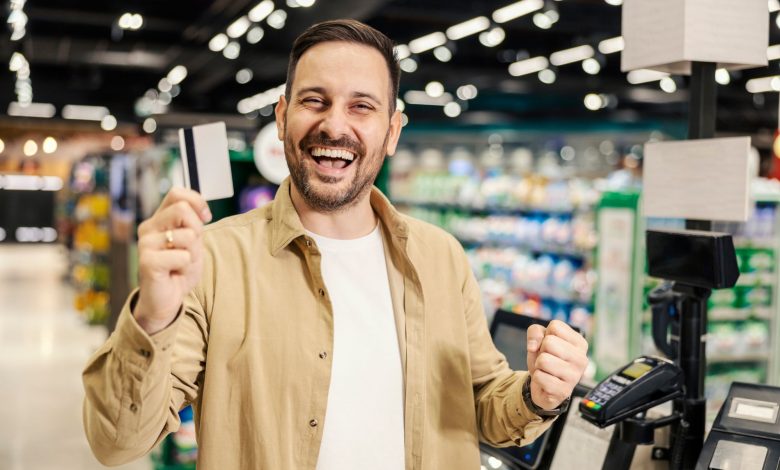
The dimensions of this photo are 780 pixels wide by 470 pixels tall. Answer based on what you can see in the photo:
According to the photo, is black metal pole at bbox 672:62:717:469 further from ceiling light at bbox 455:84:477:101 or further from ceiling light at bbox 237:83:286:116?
ceiling light at bbox 237:83:286:116

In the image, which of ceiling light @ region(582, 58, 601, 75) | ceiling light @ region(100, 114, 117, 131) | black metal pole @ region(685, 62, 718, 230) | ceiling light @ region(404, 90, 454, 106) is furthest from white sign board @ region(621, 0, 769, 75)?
ceiling light @ region(100, 114, 117, 131)

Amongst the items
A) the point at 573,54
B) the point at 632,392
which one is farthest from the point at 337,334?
the point at 573,54

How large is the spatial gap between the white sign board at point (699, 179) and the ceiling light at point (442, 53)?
11660 mm

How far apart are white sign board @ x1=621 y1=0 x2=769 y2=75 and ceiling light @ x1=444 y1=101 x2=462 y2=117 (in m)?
19.5

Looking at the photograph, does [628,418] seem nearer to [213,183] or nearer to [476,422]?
[476,422]

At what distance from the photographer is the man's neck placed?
165 cm

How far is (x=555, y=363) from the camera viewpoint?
4.83 ft

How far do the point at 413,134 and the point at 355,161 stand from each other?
2116 centimetres

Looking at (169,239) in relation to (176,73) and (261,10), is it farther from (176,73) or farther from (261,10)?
(176,73)

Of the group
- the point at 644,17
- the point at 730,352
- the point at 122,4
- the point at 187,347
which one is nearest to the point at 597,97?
the point at 122,4

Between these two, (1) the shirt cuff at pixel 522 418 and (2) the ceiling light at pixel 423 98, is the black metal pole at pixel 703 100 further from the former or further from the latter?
(2) the ceiling light at pixel 423 98

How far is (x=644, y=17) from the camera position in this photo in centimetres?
224

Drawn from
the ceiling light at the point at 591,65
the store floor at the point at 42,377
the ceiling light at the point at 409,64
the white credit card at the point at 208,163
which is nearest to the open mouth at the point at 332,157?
the white credit card at the point at 208,163

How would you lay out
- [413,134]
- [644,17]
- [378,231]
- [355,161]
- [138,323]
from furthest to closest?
[413,134], [644,17], [378,231], [355,161], [138,323]
